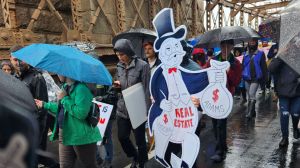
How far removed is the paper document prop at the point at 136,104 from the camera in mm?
3797

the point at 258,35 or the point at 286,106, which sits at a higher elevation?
the point at 258,35

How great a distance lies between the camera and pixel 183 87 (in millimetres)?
3303

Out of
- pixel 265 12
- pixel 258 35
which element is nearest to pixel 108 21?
pixel 258 35

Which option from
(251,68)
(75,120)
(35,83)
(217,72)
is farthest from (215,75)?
(251,68)

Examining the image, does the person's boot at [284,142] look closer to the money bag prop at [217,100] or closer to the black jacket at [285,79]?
the black jacket at [285,79]

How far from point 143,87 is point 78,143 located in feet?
3.90

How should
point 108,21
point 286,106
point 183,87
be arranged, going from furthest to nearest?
1. point 108,21
2. point 286,106
3. point 183,87

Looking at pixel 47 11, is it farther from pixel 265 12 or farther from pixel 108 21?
pixel 265 12

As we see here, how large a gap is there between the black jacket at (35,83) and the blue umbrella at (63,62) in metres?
0.83

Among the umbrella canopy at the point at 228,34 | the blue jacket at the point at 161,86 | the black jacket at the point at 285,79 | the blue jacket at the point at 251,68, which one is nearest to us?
the blue jacket at the point at 161,86

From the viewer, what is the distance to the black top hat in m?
3.23

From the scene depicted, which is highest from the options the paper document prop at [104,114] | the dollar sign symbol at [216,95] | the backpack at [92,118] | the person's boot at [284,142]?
the dollar sign symbol at [216,95]

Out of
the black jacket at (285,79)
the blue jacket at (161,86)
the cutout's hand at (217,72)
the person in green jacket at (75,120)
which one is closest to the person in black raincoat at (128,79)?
the blue jacket at (161,86)

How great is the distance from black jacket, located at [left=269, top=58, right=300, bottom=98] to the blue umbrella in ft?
9.74
